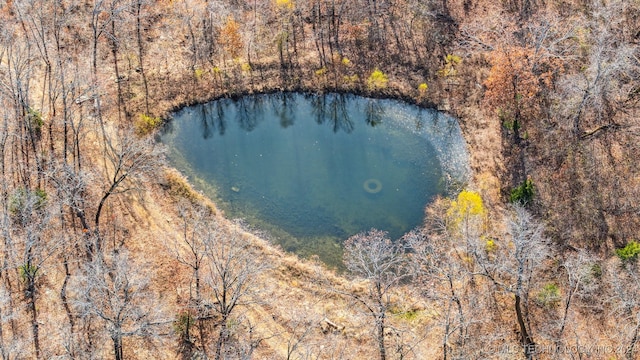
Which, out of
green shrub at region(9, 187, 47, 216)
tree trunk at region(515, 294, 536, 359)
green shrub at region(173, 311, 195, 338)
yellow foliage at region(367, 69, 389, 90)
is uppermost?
yellow foliage at region(367, 69, 389, 90)

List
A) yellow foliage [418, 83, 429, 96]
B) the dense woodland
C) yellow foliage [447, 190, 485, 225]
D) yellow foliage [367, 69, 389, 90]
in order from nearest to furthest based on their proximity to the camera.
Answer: the dense woodland, yellow foliage [447, 190, 485, 225], yellow foliage [418, 83, 429, 96], yellow foliage [367, 69, 389, 90]

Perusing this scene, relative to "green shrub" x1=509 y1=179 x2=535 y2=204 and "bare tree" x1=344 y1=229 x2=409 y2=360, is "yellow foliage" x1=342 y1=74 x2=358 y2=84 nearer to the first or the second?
"bare tree" x1=344 y1=229 x2=409 y2=360

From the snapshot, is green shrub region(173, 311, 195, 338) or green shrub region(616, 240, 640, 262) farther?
green shrub region(616, 240, 640, 262)

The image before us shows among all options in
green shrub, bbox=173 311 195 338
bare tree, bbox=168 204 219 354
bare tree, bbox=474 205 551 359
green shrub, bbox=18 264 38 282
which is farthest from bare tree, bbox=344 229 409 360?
green shrub, bbox=18 264 38 282

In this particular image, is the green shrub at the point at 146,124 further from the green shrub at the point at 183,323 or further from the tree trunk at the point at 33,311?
the green shrub at the point at 183,323

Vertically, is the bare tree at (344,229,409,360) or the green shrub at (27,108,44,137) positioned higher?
the green shrub at (27,108,44,137)

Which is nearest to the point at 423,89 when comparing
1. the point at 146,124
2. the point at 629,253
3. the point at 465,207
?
the point at 465,207

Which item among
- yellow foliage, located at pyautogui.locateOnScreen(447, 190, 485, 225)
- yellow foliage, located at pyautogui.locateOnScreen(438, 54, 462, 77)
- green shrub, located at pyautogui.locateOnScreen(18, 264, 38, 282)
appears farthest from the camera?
yellow foliage, located at pyautogui.locateOnScreen(438, 54, 462, 77)

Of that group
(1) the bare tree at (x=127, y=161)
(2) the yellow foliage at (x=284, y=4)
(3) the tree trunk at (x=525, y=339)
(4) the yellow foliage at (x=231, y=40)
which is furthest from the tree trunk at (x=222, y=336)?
(2) the yellow foliage at (x=284, y=4)
